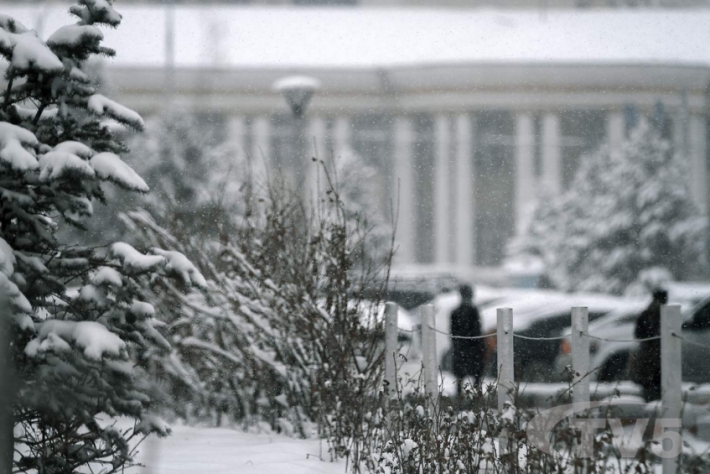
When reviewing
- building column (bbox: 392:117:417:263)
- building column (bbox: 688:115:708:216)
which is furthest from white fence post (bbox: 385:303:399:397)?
building column (bbox: 392:117:417:263)

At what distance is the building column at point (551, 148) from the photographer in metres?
52.4

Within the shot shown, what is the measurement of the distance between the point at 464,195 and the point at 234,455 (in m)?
46.9

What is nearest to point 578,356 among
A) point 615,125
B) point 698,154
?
point 698,154

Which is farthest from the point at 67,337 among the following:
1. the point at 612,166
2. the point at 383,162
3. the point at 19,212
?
the point at 383,162

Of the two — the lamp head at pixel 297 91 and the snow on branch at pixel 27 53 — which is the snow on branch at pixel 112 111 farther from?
the lamp head at pixel 297 91

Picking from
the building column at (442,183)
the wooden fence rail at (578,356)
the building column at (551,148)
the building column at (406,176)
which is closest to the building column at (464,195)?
the building column at (442,183)

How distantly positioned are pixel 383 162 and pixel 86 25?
49534 millimetres

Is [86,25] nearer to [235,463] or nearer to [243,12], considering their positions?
[235,463]

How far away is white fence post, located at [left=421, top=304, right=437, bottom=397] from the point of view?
648cm

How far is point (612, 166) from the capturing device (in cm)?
3359

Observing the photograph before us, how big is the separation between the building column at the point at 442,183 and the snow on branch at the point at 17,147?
1913 inches

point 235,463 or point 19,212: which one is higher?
point 19,212

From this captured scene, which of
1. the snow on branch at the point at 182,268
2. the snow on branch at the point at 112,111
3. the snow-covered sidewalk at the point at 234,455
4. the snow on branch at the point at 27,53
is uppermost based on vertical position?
the snow on branch at the point at 27,53

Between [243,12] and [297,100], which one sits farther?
[243,12]
